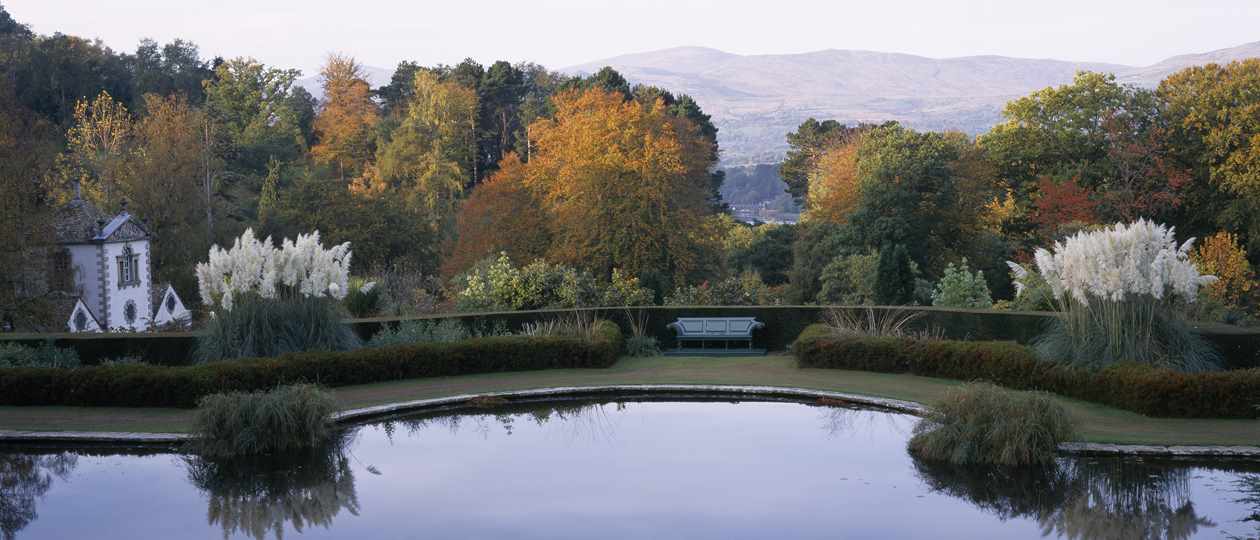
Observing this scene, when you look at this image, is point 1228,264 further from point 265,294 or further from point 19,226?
point 19,226

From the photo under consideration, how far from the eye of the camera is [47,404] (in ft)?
44.5

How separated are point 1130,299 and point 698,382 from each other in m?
4.97

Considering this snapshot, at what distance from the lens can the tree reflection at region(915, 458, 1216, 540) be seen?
27.6ft

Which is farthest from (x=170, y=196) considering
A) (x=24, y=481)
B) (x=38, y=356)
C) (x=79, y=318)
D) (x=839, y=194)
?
(x=24, y=481)

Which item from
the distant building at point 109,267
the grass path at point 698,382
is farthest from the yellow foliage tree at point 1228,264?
the distant building at point 109,267

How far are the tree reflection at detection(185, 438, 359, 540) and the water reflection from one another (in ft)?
15.3

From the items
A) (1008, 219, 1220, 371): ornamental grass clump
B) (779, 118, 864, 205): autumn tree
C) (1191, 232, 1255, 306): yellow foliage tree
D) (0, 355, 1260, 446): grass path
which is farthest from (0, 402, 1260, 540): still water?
(779, 118, 864, 205): autumn tree

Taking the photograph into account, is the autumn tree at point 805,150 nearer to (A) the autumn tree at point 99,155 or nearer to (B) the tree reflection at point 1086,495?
(A) the autumn tree at point 99,155

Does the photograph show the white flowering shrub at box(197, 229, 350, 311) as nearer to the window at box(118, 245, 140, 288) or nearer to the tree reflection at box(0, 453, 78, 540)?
the tree reflection at box(0, 453, 78, 540)

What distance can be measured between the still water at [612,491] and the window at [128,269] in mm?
A: 32136

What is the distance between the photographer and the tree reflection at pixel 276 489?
8.80 m

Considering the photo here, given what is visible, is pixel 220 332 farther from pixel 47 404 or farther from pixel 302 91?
pixel 302 91

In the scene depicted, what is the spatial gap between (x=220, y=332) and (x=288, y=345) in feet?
2.62

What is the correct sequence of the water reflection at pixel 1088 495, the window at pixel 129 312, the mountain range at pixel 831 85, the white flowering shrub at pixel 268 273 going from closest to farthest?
the water reflection at pixel 1088 495
the white flowering shrub at pixel 268 273
the window at pixel 129 312
the mountain range at pixel 831 85
